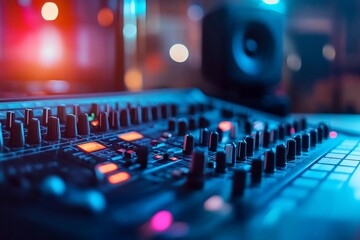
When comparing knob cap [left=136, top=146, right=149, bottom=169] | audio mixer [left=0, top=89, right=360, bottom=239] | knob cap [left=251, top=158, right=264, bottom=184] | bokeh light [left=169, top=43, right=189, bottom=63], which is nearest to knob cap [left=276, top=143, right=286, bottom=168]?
audio mixer [left=0, top=89, right=360, bottom=239]

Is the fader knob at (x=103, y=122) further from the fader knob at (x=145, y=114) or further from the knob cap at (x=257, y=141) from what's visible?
the knob cap at (x=257, y=141)

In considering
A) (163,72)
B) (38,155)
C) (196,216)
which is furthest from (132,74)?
(196,216)

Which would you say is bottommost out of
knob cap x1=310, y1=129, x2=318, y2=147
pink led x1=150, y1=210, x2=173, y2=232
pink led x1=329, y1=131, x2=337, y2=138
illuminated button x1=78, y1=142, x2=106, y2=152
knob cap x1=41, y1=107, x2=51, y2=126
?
pink led x1=329, y1=131, x2=337, y2=138

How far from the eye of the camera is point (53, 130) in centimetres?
67

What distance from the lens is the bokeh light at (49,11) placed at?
1.25 metres

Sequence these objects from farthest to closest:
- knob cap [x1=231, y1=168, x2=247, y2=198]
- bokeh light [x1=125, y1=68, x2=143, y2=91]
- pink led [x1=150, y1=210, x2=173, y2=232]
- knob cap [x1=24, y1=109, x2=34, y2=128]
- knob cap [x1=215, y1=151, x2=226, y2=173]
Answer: bokeh light [x1=125, y1=68, x2=143, y2=91] → knob cap [x1=24, y1=109, x2=34, y2=128] → knob cap [x1=215, y1=151, x2=226, y2=173] → knob cap [x1=231, y1=168, x2=247, y2=198] → pink led [x1=150, y1=210, x2=173, y2=232]

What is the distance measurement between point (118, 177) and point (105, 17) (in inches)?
42.2

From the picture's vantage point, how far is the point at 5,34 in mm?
1196

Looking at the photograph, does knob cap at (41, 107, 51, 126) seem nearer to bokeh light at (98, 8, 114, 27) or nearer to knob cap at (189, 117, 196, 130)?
knob cap at (189, 117, 196, 130)

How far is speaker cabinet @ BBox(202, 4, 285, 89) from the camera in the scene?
1.37 m

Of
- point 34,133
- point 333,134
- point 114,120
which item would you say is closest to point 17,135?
point 34,133

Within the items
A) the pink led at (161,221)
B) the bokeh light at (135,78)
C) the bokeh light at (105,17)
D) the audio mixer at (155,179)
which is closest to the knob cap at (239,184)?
the audio mixer at (155,179)

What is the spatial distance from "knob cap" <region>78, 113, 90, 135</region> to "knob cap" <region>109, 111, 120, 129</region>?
8cm

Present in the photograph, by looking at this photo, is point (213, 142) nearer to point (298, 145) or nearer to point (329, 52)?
point (298, 145)
